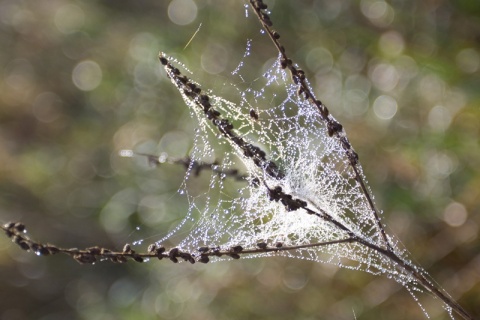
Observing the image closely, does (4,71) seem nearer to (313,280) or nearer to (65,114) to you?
(65,114)

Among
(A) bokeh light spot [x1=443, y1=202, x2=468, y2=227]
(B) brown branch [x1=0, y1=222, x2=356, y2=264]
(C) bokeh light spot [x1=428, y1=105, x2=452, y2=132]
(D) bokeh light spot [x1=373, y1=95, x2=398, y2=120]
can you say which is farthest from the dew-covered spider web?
(C) bokeh light spot [x1=428, y1=105, x2=452, y2=132]

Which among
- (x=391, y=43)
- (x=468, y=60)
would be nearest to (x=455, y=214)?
(x=468, y=60)

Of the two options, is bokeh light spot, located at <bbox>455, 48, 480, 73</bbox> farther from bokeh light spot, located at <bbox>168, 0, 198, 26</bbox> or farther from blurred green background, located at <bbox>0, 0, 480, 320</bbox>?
bokeh light spot, located at <bbox>168, 0, 198, 26</bbox>

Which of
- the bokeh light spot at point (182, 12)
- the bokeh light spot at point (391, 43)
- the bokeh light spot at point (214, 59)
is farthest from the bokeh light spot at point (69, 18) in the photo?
the bokeh light spot at point (391, 43)

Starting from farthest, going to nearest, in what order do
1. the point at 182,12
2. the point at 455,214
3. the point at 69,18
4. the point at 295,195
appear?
the point at 69,18 < the point at 182,12 < the point at 455,214 < the point at 295,195

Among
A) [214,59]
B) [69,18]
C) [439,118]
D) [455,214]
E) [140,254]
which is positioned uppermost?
[69,18]

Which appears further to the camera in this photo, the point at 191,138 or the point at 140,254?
the point at 191,138

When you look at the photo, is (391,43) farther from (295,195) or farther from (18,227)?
(18,227)

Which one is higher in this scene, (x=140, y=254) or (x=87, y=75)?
(x=87, y=75)
